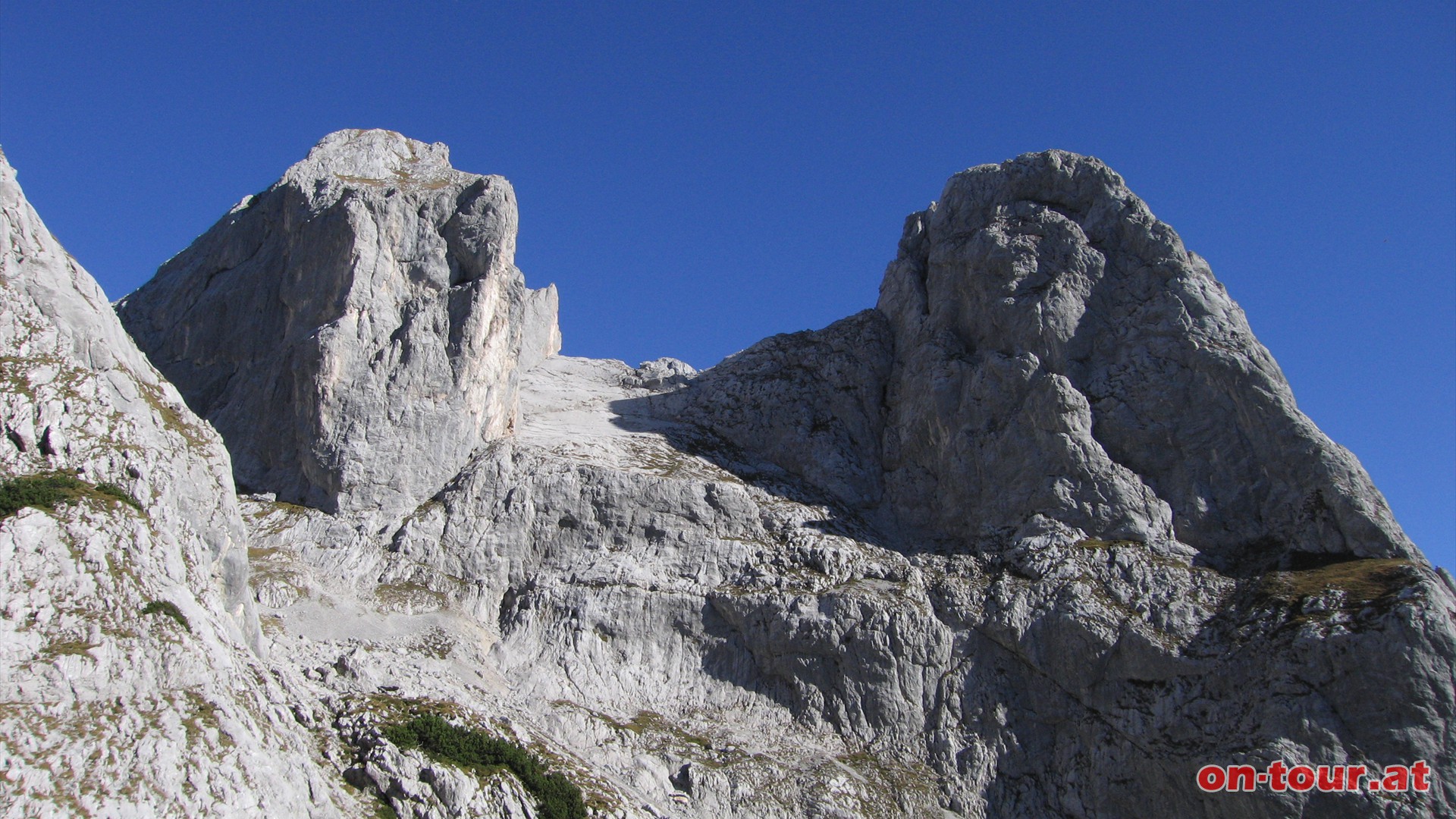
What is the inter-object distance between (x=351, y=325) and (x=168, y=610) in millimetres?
25703

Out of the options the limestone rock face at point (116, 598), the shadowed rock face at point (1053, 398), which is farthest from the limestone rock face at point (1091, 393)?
the limestone rock face at point (116, 598)

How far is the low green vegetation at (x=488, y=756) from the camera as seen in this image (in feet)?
121

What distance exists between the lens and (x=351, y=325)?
5553 centimetres

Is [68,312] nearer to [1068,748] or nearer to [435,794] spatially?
[435,794]

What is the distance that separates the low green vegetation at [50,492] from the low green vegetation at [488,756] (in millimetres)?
11825

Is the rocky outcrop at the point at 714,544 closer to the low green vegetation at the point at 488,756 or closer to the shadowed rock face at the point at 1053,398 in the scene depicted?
the shadowed rock face at the point at 1053,398

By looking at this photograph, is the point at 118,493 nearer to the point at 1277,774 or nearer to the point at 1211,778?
the point at 1211,778

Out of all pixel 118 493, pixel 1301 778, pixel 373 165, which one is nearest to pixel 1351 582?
pixel 1301 778

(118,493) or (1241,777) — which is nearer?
(118,493)

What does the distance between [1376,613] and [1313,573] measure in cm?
464

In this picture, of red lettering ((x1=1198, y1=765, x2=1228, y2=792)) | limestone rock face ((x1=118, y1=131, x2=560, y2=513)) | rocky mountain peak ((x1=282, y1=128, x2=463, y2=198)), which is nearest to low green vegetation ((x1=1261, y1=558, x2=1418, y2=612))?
red lettering ((x1=1198, y1=765, x2=1228, y2=792))

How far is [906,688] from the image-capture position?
4969 cm

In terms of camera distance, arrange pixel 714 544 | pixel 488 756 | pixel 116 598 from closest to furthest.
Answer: pixel 116 598
pixel 488 756
pixel 714 544

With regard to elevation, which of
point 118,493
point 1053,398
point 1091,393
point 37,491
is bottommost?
point 37,491
